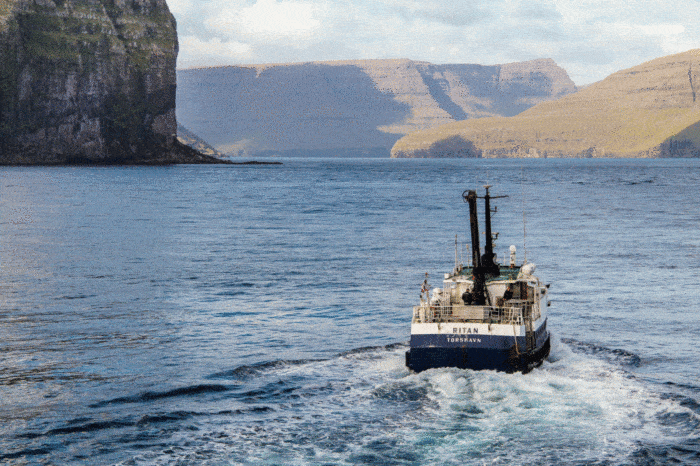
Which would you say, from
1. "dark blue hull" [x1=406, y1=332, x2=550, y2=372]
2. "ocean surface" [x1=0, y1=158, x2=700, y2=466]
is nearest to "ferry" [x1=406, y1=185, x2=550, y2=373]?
"dark blue hull" [x1=406, y1=332, x2=550, y2=372]

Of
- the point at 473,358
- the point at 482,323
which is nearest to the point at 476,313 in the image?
the point at 482,323

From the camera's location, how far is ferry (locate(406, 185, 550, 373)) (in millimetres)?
29828

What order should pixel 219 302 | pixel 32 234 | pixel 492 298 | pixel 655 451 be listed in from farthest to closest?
pixel 32 234 < pixel 219 302 < pixel 492 298 < pixel 655 451

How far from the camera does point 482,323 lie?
101 feet

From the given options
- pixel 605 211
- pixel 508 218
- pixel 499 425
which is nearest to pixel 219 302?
pixel 499 425

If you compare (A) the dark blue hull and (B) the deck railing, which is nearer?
(A) the dark blue hull

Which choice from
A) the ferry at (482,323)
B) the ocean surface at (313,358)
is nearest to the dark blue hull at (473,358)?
the ferry at (482,323)

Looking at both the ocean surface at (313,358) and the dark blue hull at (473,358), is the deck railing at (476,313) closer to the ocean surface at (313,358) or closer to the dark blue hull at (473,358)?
the dark blue hull at (473,358)

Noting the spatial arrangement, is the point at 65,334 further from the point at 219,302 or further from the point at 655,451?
the point at 655,451

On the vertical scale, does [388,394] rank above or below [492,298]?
below

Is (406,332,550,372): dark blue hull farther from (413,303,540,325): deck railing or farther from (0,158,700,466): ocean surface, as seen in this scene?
(413,303,540,325): deck railing

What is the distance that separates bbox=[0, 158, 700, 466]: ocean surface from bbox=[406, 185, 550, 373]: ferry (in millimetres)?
670

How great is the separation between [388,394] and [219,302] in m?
18.9

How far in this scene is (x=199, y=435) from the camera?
25.5 meters
